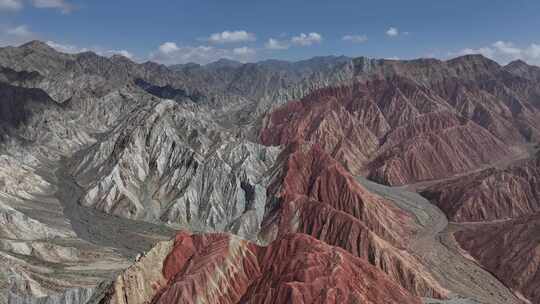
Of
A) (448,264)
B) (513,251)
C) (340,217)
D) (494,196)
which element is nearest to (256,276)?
(340,217)

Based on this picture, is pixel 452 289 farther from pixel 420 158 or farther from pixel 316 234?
pixel 420 158

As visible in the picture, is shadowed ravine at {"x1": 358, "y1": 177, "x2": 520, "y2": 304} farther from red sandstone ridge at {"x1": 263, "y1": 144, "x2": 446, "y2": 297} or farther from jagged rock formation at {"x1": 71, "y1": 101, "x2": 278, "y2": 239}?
jagged rock formation at {"x1": 71, "y1": 101, "x2": 278, "y2": 239}

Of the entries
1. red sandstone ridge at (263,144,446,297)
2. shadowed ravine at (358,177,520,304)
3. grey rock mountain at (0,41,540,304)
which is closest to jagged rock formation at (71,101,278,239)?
grey rock mountain at (0,41,540,304)

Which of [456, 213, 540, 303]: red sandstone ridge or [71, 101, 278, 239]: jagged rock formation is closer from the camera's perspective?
[456, 213, 540, 303]: red sandstone ridge

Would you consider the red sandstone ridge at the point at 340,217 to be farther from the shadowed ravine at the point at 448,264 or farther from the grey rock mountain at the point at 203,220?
the shadowed ravine at the point at 448,264

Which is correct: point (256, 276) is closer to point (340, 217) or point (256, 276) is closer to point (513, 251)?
point (340, 217)

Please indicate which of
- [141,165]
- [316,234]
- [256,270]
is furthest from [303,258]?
[141,165]
